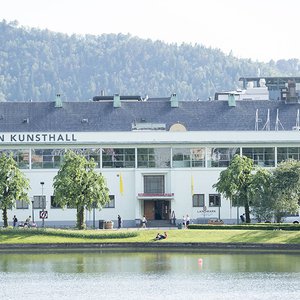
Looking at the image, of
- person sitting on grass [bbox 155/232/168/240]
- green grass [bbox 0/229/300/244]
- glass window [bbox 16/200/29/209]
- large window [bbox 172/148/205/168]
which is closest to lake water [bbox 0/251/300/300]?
person sitting on grass [bbox 155/232/168/240]

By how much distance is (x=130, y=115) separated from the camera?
436ft

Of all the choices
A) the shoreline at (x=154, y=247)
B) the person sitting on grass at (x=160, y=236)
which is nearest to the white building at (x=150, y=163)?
the person sitting on grass at (x=160, y=236)

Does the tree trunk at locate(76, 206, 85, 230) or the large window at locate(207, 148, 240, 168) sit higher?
the large window at locate(207, 148, 240, 168)

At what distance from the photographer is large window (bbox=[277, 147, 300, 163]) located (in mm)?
123750

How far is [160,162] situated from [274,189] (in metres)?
19.1

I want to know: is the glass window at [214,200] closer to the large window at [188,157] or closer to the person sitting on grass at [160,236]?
the large window at [188,157]

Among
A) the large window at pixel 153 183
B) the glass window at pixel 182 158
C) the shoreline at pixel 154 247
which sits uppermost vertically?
the glass window at pixel 182 158

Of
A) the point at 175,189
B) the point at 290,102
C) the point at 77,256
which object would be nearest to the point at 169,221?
the point at 175,189

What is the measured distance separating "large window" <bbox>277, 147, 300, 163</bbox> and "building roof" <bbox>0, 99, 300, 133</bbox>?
24.0 feet

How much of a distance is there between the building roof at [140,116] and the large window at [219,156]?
6.42 metres

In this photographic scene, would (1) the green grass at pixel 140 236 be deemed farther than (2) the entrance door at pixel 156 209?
No

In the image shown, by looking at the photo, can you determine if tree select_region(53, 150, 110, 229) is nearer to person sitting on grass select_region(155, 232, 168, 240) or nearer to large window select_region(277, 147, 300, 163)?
person sitting on grass select_region(155, 232, 168, 240)

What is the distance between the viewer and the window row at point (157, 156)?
12338 centimetres

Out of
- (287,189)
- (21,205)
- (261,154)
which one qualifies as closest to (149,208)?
(261,154)
